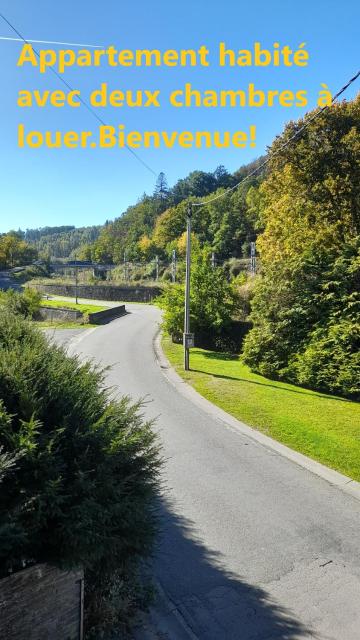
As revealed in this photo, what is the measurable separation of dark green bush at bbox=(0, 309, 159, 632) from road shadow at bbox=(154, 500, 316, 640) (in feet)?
3.33

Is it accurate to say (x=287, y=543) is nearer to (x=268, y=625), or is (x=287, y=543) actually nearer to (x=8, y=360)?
(x=268, y=625)

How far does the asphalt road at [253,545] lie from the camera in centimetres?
485

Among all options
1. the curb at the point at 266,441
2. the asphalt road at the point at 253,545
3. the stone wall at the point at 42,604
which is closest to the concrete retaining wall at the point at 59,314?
the curb at the point at 266,441

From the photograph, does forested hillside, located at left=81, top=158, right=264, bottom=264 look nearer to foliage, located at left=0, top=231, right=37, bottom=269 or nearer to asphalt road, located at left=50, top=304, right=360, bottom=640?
foliage, located at left=0, top=231, right=37, bottom=269

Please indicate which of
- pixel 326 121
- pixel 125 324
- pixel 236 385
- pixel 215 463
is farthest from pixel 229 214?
pixel 215 463

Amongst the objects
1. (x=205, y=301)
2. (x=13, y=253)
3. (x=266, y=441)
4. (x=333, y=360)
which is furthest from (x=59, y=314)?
(x=13, y=253)

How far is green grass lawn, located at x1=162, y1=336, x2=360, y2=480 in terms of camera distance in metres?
9.64

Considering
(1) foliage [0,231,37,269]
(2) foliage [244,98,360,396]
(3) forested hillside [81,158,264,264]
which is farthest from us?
(1) foliage [0,231,37,269]

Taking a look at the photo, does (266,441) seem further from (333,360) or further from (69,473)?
(69,473)

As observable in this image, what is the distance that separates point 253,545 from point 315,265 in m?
13.0

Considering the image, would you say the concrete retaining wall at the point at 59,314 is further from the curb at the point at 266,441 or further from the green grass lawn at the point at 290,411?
the curb at the point at 266,441

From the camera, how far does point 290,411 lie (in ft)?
40.7

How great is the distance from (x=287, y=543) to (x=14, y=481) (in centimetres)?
453

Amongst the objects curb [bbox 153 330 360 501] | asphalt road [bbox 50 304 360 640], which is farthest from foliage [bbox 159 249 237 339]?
asphalt road [bbox 50 304 360 640]
